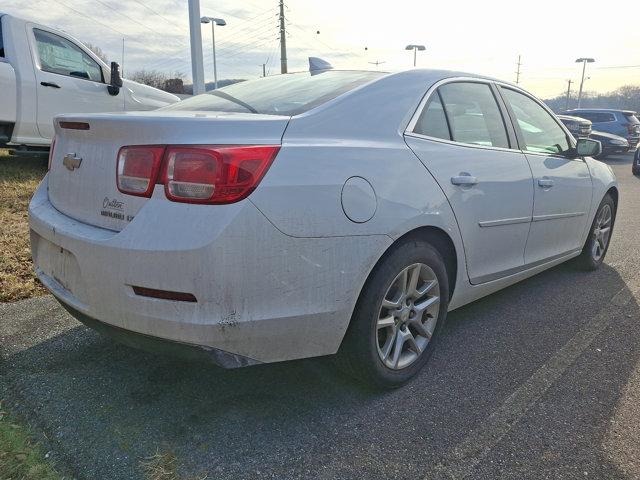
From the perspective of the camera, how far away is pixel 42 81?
6.80 m

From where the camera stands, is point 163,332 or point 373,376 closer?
point 163,332

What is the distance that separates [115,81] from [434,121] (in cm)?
618

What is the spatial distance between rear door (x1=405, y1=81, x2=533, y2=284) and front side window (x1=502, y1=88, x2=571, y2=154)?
0.82 ft

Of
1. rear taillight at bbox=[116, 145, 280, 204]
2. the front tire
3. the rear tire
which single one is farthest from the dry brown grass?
the rear tire

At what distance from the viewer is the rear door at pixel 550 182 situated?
351cm

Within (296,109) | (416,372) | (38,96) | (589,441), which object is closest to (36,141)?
(38,96)

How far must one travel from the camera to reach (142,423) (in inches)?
88.2

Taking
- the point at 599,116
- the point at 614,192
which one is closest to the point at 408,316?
the point at 614,192

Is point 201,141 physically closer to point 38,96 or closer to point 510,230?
point 510,230

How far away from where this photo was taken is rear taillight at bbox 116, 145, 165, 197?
197cm

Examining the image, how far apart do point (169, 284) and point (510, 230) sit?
2.18m

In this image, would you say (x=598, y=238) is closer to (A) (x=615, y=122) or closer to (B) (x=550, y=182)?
(B) (x=550, y=182)

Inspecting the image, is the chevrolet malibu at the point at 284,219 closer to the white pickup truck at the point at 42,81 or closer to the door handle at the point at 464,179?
the door handle at the point at 464,179

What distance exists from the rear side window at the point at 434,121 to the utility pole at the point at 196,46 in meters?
8.37
